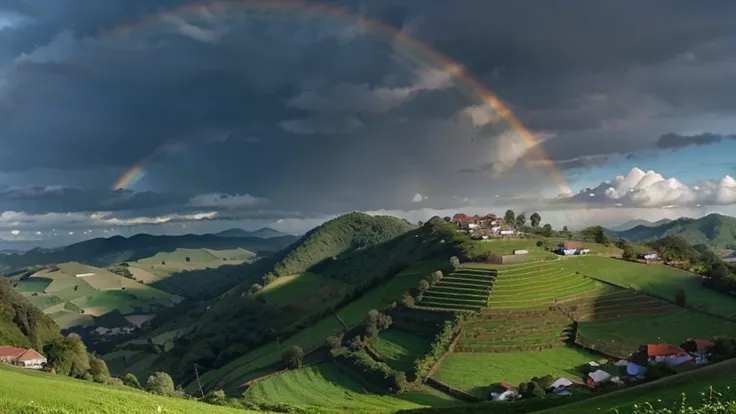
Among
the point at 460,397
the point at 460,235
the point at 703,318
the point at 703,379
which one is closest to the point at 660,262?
the point at 703,318

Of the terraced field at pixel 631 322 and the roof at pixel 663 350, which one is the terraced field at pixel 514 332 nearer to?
the terraced field at pixel 631 322

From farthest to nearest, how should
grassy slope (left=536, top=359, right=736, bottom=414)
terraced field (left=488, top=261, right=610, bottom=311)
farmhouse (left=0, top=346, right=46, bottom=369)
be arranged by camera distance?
1. terraced field (left=488, top=261, right=610, bottom=311)
2. farmhouse (left=0, top=346, right=46, bottom=369)
3. grassy slope (left=536, top=359, right=736, bottom=414)

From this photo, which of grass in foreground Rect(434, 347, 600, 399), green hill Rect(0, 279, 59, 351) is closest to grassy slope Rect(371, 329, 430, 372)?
grass in foreground Rect(434, 347, 600, 399)

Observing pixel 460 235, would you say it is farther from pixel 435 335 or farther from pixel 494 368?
pixel 494 368

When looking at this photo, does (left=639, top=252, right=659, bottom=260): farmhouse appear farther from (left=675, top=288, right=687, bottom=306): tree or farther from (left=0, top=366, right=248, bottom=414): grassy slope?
(left=0, top=366, right=248, bottom=414): grassy slope

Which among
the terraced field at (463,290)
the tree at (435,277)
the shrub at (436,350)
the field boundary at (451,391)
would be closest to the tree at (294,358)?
the terraced field at (463,290)

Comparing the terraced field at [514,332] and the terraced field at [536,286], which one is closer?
the terraced field at [514,332]
